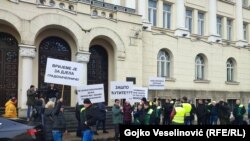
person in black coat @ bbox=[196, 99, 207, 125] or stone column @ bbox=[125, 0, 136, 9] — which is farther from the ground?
stone column @ bbox=[125, 0, 136, 9]

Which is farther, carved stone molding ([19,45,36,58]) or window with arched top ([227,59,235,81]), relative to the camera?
window with arched top ([227,59,235,81])

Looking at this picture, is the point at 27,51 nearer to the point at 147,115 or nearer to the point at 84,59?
the point at 84,59

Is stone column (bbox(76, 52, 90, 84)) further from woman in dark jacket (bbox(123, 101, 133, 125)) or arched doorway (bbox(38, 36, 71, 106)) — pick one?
woman in dark jacket (bbox(123, 101, 133, 125))

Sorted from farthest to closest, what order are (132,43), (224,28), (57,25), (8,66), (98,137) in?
(224,28) → (132,43) → (57,25) → (8,66) → (98,137)

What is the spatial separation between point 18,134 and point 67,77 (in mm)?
5257

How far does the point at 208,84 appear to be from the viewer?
31562 mm

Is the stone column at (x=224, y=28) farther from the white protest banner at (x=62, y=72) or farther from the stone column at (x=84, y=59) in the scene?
the white protest banner at (x=62, y=72)

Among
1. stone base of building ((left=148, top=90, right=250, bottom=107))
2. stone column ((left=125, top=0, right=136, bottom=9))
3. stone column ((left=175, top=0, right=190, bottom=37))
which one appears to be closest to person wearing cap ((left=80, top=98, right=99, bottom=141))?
stone base of building ((left=148, top=90, right=250, bottom=107))

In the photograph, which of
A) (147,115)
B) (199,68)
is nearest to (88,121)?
(147,115)

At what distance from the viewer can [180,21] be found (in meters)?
29.9

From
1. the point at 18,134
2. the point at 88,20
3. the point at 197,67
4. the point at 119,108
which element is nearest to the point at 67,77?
the point at 119,108

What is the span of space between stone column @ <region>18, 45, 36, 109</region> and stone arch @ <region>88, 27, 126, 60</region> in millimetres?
3712

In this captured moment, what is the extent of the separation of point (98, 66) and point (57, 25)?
4454mm

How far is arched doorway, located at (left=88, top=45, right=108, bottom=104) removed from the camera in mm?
23922
